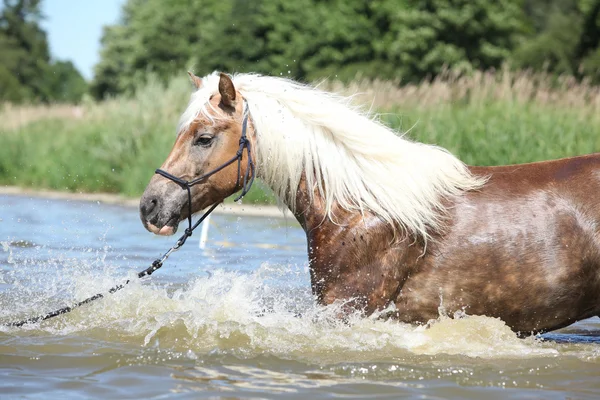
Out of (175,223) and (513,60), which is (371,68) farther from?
(175,223)

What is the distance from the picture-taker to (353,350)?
15.4 feet

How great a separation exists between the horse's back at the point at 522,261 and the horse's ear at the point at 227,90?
1294mm

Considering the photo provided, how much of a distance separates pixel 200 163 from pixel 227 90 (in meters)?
0.41

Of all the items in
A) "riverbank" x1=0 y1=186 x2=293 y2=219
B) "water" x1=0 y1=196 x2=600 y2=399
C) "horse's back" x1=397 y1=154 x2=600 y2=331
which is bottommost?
"water" x1=0 y1=196 x2=600 y2=399

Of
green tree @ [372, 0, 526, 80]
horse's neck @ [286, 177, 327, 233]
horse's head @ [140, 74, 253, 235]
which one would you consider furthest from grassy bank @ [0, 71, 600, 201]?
green tree @ [372, 0, 526, 80]

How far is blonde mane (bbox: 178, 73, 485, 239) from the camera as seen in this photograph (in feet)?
15.2

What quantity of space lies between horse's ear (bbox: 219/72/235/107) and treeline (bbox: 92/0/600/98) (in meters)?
25.2

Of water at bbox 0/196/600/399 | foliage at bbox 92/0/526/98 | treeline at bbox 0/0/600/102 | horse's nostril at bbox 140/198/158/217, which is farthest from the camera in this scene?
foliage at bbox 92/0/526/98

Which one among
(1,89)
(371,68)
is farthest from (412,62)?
(1,89)

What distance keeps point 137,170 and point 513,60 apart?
22787 mm

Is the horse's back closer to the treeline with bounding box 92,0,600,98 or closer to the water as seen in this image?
the water

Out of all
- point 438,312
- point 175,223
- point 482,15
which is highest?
point 482,15

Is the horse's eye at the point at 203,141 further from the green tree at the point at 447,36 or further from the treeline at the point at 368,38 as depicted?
the green tree at the point at 447,36

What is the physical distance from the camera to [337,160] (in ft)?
15.5
